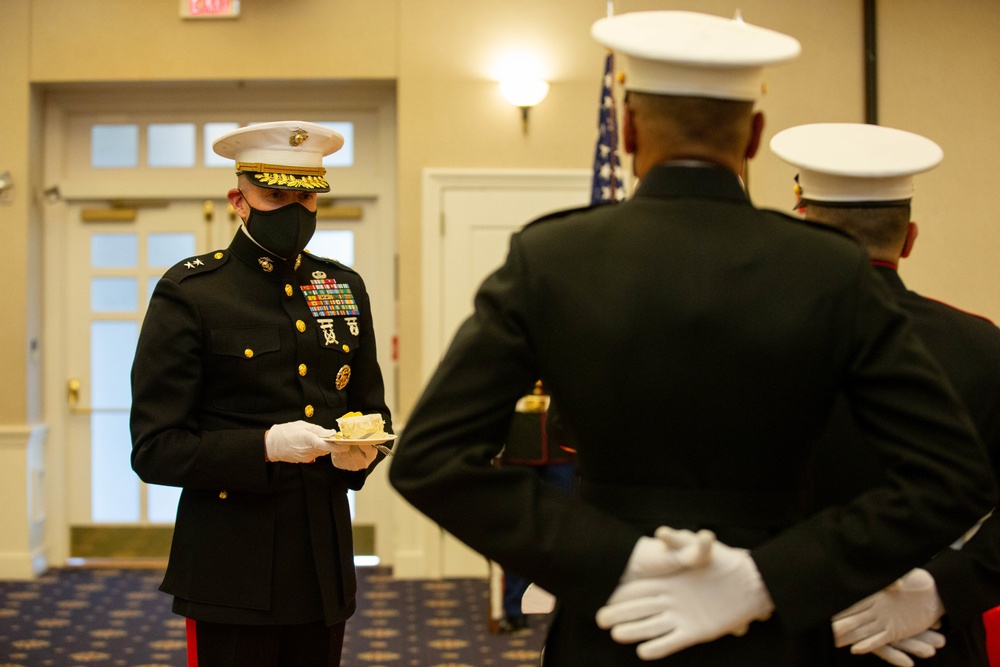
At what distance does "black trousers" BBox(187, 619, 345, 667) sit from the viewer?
205 centimetres

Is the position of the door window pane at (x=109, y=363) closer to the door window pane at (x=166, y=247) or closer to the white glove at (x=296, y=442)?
the door window pane at (x=166, y=247)

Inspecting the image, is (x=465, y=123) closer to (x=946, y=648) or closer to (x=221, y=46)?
A: (x=221, y=46)

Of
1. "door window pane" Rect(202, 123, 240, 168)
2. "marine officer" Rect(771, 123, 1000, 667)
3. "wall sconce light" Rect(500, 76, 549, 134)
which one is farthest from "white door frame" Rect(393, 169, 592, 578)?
"marine officer" Rect(771, 123, 1000, 667)

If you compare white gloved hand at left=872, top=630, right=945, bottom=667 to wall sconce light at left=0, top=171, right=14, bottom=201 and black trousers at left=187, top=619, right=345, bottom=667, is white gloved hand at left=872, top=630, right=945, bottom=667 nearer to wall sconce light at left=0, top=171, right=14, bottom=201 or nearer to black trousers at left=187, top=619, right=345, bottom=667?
black trousers at left=187, top=619, right=345, bottom=667

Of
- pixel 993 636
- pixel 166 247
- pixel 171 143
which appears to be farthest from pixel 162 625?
pixel 993 636

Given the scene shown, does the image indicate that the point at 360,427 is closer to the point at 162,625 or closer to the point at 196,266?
the point at 196,266

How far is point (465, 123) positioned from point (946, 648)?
4470 millimetres

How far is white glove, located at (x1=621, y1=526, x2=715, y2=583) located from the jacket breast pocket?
47.4 inches

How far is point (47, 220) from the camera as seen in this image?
5867 millimetres

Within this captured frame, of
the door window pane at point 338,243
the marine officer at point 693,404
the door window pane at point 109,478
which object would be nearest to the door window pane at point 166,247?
the door window pane at point 338,243

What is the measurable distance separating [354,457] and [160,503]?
4.11 metres

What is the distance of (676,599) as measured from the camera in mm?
1119

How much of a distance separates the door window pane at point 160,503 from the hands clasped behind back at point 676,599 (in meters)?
5.12

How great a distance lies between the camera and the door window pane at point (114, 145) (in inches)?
233
